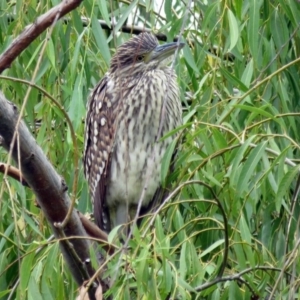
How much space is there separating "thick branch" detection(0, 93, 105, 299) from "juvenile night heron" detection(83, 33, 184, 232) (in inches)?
42.9

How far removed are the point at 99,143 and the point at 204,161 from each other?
129 centimetres

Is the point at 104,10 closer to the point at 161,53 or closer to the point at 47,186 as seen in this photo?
the point at 47,186

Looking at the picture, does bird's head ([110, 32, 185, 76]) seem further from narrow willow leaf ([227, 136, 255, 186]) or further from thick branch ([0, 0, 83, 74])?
thick branch ([0, 0, 83, 74])

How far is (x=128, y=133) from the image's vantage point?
3.72 metres

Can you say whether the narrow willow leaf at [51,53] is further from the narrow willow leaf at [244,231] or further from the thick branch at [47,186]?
the narrow willow leaf at [244,231]

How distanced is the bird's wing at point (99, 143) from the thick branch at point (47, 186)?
1.14 meters

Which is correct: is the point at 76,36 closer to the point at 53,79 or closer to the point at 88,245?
the point at 53,79

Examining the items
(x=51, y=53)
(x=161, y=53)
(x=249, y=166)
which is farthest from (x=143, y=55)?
(x=249, y=166)

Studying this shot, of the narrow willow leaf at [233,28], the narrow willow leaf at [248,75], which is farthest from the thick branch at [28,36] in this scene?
the narrow willow leaf at [248,75]

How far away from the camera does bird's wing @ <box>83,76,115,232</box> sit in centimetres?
378

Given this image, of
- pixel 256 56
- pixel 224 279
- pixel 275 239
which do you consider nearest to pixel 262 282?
pixel 224 279

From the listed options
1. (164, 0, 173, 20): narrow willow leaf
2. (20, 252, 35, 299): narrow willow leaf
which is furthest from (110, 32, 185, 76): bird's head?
(20, 252, 35, 299): narrow willow leaf

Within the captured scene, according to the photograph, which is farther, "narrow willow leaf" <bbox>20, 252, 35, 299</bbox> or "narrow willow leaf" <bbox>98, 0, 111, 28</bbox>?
"narrow willow leaf" <bbox>98, 0, 111, 28</bbox>

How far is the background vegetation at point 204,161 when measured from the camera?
2428 millimetres
